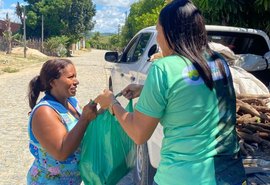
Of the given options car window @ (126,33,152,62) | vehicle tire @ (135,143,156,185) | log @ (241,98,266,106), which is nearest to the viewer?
log @ (241,98,266,106)

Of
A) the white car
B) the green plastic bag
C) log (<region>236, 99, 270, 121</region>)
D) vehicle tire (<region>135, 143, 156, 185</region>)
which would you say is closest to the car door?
the white car

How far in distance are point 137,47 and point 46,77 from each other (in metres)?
3.58

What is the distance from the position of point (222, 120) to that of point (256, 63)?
3.58 m

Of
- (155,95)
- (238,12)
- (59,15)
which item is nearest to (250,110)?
(155,95)

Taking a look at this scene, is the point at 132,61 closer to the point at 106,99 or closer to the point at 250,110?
the point at 250,110

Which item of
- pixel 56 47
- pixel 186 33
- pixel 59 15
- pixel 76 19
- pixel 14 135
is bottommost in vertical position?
pixel 56 47

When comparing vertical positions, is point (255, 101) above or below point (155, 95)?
below

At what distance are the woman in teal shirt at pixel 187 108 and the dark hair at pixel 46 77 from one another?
0.78 m

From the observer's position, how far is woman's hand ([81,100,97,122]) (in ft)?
7.75

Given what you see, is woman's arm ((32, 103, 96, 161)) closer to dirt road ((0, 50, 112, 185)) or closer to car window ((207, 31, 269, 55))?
dirt road ((0, 50, 112, 185))

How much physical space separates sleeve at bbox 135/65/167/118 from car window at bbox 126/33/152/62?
151 inches

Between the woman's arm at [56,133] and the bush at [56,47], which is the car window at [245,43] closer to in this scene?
the woman's arm at [56,133]

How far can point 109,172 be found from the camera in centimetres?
242

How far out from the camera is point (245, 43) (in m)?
5.50
